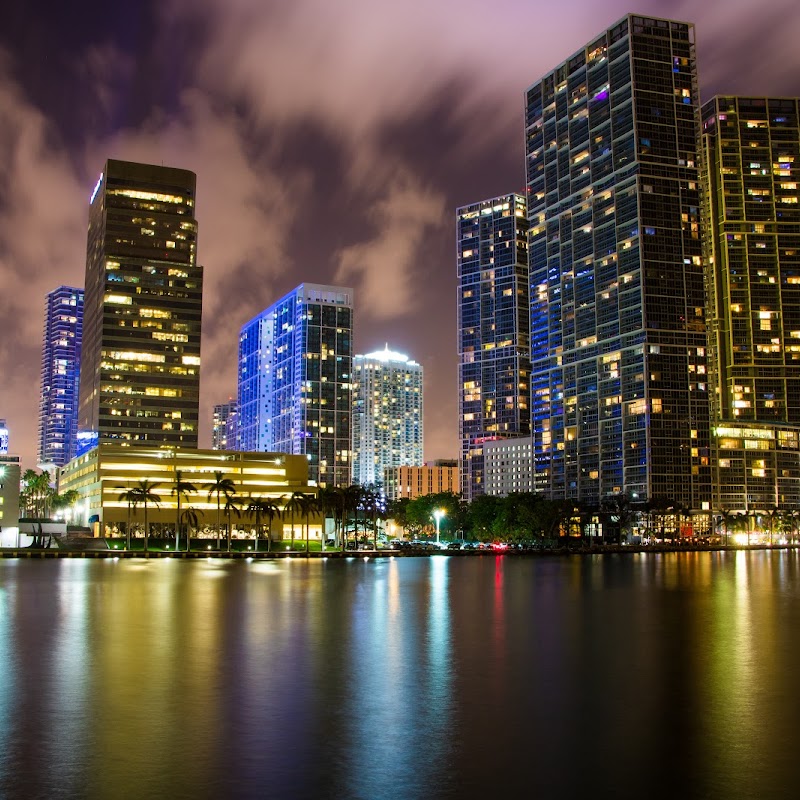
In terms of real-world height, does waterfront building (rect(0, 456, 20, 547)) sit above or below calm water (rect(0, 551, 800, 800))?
above

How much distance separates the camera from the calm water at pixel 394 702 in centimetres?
2106

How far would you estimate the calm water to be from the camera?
69.1 ft

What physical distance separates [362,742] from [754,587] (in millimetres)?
77913

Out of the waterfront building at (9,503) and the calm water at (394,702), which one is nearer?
the calm water at (394,702)

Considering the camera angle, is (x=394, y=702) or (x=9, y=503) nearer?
(x=394, y=702)

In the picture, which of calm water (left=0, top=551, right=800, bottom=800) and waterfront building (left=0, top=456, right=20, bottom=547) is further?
waterfront building (left=0, top=456, right=20, bottom=547)

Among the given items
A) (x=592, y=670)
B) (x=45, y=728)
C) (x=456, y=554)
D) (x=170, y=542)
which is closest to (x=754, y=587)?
(x=592, y=670)

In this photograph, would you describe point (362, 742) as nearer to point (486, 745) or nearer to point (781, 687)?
point (486, 745)

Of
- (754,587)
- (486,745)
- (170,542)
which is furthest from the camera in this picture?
(170,542)

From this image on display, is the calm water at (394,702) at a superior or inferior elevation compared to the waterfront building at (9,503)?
inferior

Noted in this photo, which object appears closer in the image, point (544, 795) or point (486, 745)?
point (544, 795)

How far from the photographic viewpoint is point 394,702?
29.9 metres

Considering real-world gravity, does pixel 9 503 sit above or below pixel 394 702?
above

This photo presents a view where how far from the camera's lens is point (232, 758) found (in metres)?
22.8
